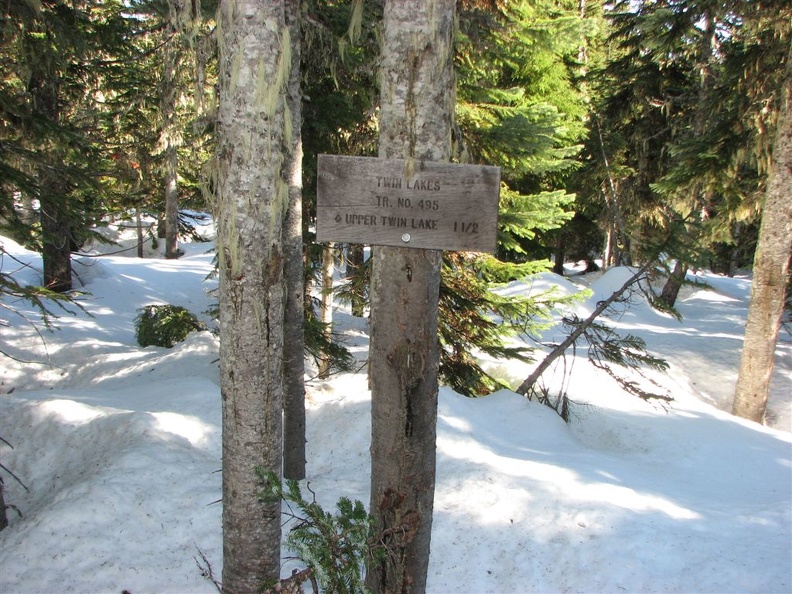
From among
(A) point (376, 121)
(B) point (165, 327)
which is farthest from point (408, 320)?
(B) point (165, 327)

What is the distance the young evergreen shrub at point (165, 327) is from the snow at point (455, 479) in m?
0.50

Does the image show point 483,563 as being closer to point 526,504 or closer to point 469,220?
point 526,504

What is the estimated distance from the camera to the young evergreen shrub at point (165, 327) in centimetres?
1316

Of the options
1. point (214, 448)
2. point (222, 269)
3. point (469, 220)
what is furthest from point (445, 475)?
point (469, 220)

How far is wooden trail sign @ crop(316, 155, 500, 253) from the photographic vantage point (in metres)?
3.06

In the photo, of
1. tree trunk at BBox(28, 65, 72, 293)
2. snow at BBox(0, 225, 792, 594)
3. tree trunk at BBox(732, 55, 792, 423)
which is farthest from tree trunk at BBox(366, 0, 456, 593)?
tree trunk at BBox(732, 55, 792, 423)

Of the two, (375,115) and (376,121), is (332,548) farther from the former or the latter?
(376,121)

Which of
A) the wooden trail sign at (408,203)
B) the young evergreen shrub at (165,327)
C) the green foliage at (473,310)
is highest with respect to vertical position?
the wooden trail sign at (408,203)

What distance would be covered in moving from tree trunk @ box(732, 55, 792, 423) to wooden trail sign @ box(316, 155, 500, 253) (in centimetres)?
915

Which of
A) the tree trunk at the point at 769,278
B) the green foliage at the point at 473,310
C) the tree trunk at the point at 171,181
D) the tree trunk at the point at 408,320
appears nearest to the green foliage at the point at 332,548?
the tree trunk at the point at 408,320

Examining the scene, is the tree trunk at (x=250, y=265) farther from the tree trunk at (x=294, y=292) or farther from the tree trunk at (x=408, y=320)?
the tree trunk at (x=294, y=292)

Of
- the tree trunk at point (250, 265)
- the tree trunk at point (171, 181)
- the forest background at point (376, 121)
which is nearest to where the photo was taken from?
the tree trunk at point (250, 265)

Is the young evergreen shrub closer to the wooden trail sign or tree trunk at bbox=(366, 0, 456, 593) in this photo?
tree trunk at bbox=(366, 0, 456, 593)

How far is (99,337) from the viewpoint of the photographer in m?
13.6
